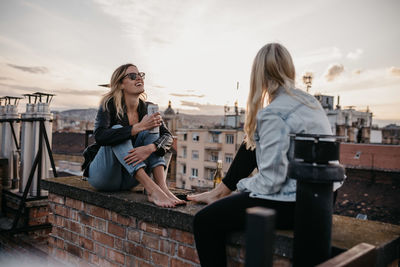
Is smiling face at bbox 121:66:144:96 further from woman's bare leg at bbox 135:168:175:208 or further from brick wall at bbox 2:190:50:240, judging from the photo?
brick wall at bbox 2:190:50:240

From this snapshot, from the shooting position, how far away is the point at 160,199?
2.01 metres

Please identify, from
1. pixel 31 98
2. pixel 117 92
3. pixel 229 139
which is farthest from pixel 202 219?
pixel 229 139

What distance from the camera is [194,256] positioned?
1.78 meters

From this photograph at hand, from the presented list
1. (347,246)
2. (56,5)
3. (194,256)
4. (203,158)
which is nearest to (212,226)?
(194,256)

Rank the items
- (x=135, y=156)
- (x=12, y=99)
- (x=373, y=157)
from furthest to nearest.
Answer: (x=373, y=157), (x=12, y=99), (x=135, y=156)

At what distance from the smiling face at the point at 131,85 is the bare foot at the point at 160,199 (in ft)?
2.74

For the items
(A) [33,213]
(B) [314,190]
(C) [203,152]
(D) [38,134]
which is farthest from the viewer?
(C) [203,152]

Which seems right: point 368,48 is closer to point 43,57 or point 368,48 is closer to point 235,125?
point 43,57

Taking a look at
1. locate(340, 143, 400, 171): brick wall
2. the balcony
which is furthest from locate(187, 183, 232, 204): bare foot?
the balcony

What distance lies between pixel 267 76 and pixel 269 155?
0.44 meters

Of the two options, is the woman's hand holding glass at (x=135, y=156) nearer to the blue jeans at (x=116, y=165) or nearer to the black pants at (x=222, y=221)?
the blue jeans at (x=116, y=165)

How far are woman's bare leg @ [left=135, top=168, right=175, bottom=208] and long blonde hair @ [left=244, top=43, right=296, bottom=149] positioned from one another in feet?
2.02

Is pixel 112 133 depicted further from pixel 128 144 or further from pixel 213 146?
pixel 213 146

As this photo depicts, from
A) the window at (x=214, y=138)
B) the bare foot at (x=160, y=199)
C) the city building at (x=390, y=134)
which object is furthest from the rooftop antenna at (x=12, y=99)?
the city building at (x=390, y=134)
